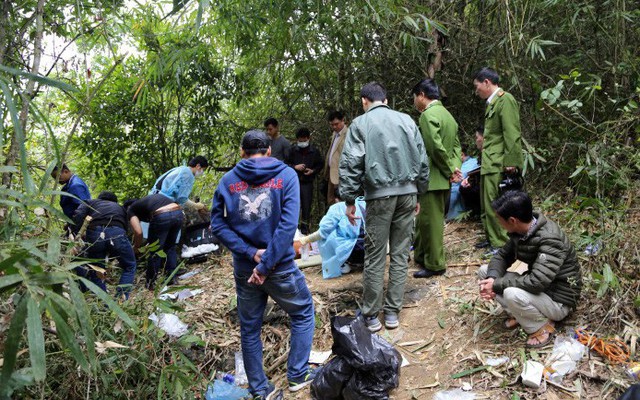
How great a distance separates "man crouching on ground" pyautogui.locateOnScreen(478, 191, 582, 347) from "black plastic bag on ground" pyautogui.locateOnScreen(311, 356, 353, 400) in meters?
1.08

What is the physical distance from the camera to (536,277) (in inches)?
124

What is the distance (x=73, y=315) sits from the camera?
1708 mm

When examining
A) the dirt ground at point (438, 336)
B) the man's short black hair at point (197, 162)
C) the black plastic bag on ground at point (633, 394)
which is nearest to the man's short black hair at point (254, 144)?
the dirt ground at point (438, 336)

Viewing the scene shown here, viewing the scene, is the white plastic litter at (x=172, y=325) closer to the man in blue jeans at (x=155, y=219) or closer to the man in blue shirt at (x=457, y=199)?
the man in blue jeans at (x=155, y=219)

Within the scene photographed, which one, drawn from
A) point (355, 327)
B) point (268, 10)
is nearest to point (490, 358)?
point (355, 327)

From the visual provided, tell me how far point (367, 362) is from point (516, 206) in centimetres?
137

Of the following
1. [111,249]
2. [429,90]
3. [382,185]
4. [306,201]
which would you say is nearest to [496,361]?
[382,185]

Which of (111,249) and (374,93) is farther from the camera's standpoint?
(111,249)

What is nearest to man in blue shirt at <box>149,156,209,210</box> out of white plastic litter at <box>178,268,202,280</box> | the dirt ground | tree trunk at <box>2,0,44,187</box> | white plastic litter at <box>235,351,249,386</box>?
white plastic litter at <box>178,268,202,280</box>

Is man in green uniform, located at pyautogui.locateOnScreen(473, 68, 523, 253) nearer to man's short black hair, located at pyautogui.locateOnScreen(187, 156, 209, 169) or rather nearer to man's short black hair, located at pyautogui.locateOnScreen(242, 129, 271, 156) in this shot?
man's short black hair, located at pyautogui.locateOnScreen(242, 129, 271, 156)

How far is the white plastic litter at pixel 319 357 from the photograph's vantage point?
12.6ft

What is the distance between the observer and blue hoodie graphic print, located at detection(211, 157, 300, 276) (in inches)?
129

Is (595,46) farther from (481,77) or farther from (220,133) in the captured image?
(220,133)

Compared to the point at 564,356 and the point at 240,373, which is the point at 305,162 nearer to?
the point at 240,373
